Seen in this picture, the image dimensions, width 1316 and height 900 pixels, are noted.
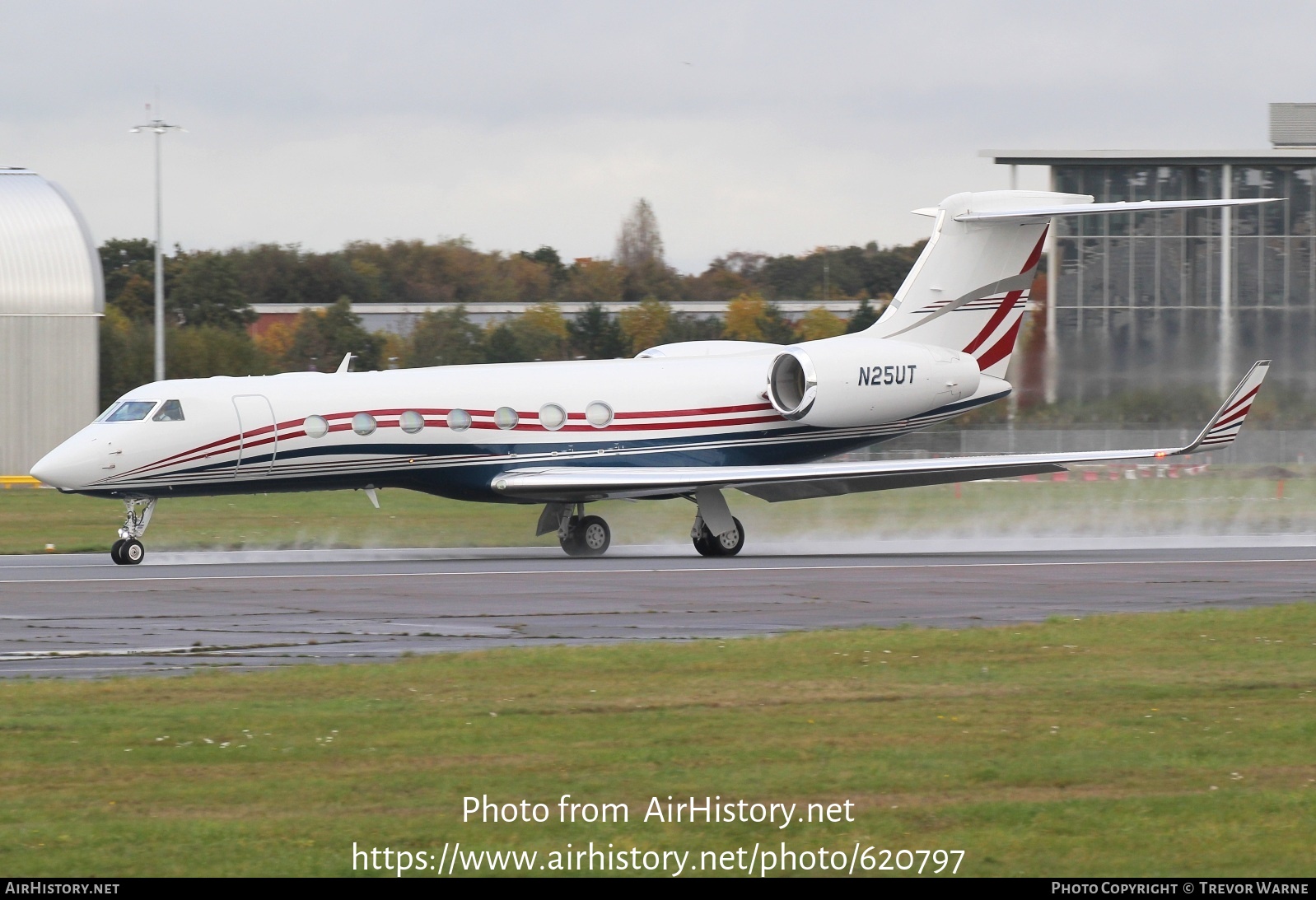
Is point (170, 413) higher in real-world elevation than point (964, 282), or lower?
lower

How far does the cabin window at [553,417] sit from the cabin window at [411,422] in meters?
2.00

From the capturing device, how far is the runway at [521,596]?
14.4 meters

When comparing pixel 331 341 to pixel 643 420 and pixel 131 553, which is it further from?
pixel 131 553

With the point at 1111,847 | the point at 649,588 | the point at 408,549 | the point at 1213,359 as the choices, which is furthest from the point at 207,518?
the point at 1111,847

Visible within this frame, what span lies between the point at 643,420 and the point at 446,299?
67185 millimetres

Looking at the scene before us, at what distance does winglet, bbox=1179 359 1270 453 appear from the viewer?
78.5 feet

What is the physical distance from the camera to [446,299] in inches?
3612

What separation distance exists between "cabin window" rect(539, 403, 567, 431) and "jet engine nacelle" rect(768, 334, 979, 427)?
3433mm

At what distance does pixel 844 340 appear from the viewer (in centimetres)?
2702

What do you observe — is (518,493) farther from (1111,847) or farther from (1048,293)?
(1048,293)

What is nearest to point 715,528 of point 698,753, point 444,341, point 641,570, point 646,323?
point 641,570

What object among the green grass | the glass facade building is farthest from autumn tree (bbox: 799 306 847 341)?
the green grass

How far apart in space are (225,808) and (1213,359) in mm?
26744

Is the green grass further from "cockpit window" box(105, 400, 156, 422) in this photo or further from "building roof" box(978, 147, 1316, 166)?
"building roof" box(978, 147, 1316, 166)
